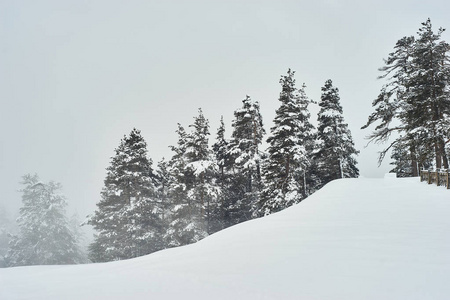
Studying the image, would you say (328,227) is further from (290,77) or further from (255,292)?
(290,77)

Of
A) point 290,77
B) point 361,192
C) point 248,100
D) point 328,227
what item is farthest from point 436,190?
point 248,100

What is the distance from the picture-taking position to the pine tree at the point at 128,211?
22.6 metres

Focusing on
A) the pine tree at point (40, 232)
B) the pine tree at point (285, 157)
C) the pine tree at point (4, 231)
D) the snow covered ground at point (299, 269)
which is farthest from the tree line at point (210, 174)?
the pine tree at point (4, 231)

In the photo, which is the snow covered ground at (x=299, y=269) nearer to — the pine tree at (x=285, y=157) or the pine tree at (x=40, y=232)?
the pine tree at (x=285, y=157)

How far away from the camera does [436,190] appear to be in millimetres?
12734

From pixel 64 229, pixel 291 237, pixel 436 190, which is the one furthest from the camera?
pixel 64 229

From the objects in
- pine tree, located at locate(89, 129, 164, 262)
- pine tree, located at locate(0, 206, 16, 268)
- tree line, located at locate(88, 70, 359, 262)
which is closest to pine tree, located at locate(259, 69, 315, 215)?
tree line, located at locate(88, 70, 359, 262)

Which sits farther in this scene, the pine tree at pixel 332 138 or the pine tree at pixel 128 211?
the pine tree at pixel 332 138

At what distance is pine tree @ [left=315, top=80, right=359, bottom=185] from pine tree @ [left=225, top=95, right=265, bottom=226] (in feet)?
26.5

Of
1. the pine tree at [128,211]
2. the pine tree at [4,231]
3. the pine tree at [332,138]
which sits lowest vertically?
the pine tree at [4,231]

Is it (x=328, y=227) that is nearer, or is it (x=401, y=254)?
(x=401, y=254)

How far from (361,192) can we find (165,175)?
2610cm

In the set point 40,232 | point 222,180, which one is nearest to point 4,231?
point 40,232

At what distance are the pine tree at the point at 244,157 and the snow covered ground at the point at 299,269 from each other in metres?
17.5
